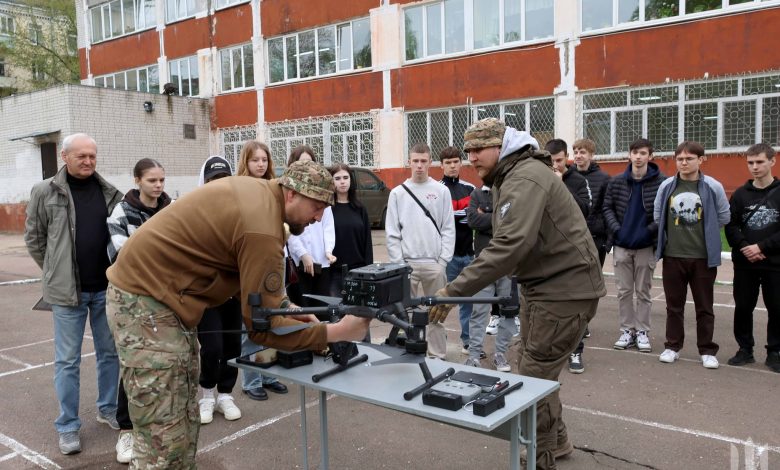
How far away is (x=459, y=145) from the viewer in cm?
1725

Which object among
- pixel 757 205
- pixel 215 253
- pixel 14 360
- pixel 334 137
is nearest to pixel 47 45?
pixel 334 137

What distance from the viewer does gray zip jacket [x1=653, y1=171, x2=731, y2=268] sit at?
17.7ft

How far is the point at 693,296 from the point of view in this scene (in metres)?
5.58

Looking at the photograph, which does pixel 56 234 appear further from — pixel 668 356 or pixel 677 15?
pixel 677 15

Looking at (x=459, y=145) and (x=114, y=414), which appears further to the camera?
(x=459, y=145)

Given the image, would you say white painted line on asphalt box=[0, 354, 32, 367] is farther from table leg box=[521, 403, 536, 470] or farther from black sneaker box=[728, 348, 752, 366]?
black sneaker box=[728, 348, 752, 366]

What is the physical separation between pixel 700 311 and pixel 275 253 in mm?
4459

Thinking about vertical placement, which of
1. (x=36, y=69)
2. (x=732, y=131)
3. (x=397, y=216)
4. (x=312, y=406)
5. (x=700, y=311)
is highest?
(x=36, y=69)

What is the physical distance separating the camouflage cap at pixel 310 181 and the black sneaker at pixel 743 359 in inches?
181

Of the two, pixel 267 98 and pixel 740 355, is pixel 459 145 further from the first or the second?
pixel 740 355

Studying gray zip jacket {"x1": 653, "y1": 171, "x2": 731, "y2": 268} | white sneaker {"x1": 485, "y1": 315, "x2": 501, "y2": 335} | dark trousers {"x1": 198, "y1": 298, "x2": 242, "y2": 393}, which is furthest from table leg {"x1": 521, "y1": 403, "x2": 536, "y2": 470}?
white sneaker {"x1": 485, "y1": 315, "x2": 501, "y2": 335}

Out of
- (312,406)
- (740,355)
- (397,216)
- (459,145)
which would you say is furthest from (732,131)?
(312,406)

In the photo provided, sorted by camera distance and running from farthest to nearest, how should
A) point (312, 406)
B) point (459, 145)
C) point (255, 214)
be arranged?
point (459, 145)
point (312, 406)
point (255, 214)

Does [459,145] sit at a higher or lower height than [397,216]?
higher
